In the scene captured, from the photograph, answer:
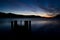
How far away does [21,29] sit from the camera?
39.3 feet

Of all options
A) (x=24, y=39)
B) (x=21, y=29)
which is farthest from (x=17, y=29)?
(x=24, y=39)

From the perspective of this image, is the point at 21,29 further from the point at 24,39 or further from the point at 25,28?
the point at 24,39

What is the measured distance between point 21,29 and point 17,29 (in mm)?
853

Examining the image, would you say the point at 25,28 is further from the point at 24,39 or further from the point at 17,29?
the point at 24,39

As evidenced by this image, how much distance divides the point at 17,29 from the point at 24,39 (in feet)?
A: 15.5

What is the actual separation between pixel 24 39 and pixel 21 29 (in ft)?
13.4

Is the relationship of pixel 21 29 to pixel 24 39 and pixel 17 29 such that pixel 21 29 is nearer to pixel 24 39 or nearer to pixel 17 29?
pixel 17 29

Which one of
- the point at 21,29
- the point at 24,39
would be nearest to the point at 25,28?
the point at 21,29

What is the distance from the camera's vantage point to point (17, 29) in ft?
40.9

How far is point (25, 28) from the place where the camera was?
12.2 meters

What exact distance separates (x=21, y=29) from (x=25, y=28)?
2.14ft

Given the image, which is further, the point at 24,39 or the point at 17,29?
the point at 17,29

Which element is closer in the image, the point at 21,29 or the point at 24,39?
the point at 24,39
